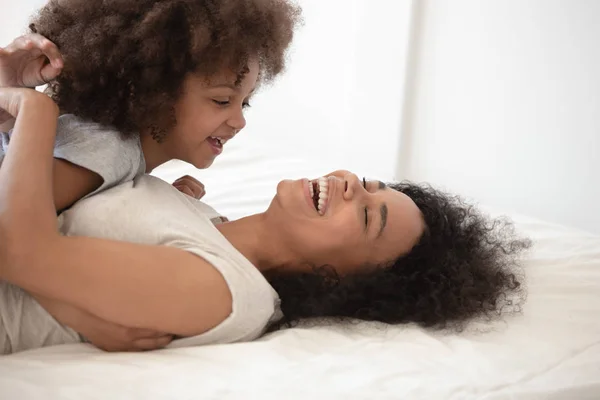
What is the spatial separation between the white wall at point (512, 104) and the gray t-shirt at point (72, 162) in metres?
1.67

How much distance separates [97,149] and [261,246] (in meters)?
0.38

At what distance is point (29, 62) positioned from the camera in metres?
1.38

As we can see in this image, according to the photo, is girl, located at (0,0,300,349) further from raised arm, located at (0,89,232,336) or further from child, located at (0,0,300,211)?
raised arm, located at (0,89,232,336)

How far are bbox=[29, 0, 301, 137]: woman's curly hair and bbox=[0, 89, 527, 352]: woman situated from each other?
0.12 meters

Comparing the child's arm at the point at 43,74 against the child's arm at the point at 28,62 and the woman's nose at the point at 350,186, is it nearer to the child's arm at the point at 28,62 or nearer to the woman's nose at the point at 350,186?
the child's arm at the point at 28,62

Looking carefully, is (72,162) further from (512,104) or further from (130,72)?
(512,104)

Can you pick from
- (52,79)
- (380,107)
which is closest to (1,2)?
(380,107)

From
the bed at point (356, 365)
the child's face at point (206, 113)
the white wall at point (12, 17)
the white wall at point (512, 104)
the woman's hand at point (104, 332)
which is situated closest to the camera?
the bed at point (356, 365)

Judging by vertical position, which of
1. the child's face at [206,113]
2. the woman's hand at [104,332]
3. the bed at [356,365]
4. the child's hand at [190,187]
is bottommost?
the bed at [356,365]

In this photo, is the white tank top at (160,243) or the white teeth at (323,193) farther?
the white teeth at (323,193)

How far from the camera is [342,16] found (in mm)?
3070

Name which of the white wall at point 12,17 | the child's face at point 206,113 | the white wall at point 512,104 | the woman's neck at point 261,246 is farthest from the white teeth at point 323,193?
the white wall at point 12,17

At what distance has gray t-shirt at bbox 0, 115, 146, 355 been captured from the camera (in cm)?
126

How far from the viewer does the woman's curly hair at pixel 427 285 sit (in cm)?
139
